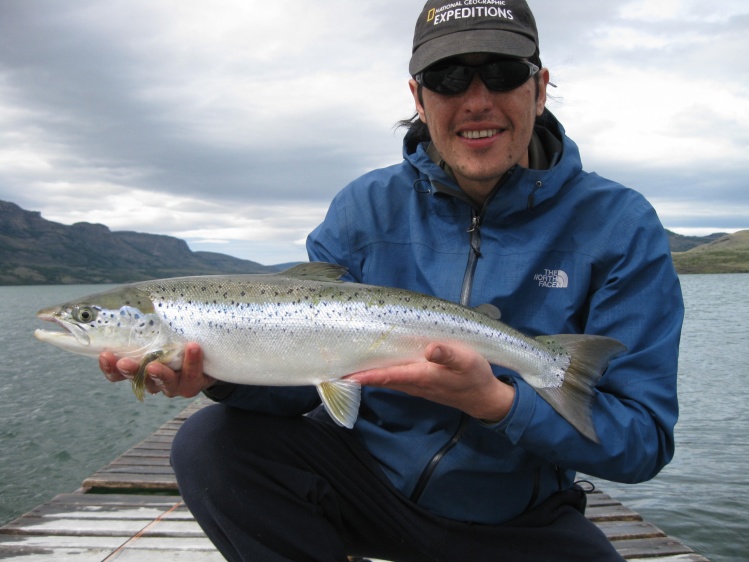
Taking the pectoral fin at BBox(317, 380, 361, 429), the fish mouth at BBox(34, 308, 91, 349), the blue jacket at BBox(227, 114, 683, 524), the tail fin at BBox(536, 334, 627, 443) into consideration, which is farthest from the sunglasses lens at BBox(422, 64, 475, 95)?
the fish mouth at BBox(34, 308, 91, 349)

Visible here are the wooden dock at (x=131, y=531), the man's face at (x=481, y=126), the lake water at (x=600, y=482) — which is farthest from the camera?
the lake water at (x=600, y=482)

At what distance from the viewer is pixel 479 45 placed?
338 cm

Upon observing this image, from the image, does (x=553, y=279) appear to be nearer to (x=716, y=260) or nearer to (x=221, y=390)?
(x=221, y=390)

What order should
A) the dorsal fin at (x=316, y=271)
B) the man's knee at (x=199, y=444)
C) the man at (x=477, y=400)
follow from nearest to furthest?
1. the man at (x=477, y=400)
2. the man's knee at (x=199, y=444)
3. the dorsal fin at (x=316, y=271)

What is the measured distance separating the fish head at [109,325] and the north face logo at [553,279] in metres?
2.16

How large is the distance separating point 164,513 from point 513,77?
4.68 metres

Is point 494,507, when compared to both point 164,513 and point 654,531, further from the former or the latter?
point 164,513

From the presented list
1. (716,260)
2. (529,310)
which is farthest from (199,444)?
(716,260)

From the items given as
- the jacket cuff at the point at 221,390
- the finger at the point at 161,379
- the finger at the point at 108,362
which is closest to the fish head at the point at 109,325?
the finger at the point at 108,362

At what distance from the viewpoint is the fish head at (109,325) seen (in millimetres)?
3445

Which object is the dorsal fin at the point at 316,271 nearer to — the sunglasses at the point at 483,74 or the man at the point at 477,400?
the man at the point at 477,400

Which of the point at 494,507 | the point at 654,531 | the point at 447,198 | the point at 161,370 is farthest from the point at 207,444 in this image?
the point at 654,531

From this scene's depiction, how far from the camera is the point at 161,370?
3.16 m

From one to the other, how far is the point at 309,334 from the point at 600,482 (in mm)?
8601
